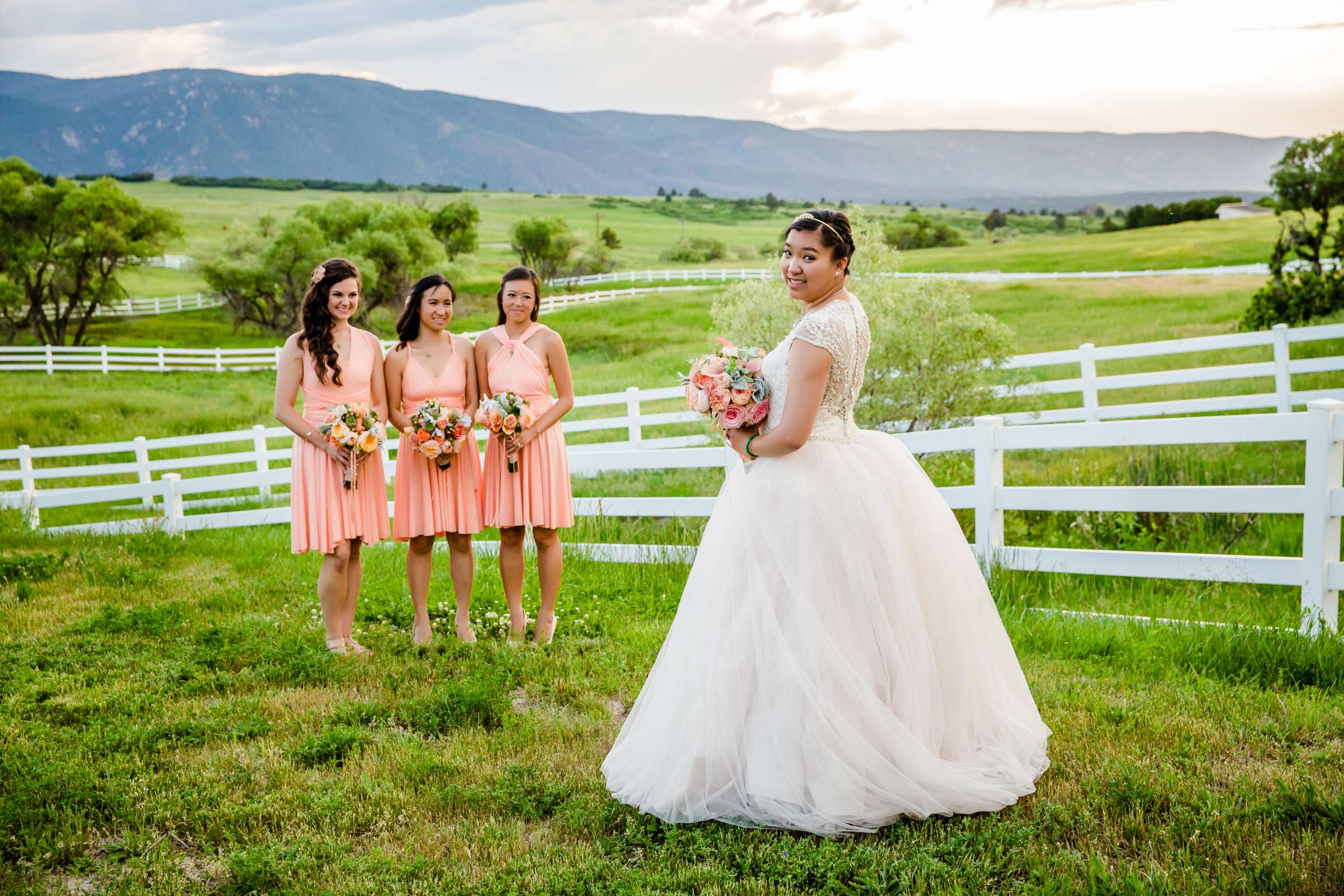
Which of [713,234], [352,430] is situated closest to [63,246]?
[352,430]

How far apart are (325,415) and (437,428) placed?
2.53ft

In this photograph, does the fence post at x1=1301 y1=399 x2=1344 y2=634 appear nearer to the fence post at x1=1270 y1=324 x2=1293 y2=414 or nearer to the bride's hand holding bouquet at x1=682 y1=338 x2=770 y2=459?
the bride's hand holding bouquet at x1=682 y1=338 x2=770 y2=459

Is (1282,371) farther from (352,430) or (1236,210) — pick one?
(1236,210)

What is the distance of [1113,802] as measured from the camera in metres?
3.80

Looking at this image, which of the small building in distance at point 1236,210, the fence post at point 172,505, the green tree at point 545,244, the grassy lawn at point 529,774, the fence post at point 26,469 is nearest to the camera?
the grassy lawn at point 529,774

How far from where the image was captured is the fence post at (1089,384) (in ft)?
42.3

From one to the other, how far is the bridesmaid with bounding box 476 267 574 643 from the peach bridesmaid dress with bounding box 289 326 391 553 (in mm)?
763

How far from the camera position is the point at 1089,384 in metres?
13.1

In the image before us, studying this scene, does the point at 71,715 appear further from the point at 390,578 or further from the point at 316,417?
the point at 390,578

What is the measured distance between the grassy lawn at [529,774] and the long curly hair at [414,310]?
2.03m

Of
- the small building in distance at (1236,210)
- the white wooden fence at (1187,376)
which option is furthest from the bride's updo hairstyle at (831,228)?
the small building in distance at (1236,210)

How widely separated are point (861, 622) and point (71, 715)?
4302 mm

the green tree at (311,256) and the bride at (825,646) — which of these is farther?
the green tree at (311,256)

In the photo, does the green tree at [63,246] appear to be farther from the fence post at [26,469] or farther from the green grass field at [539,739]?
the green grass field at [539,739]
